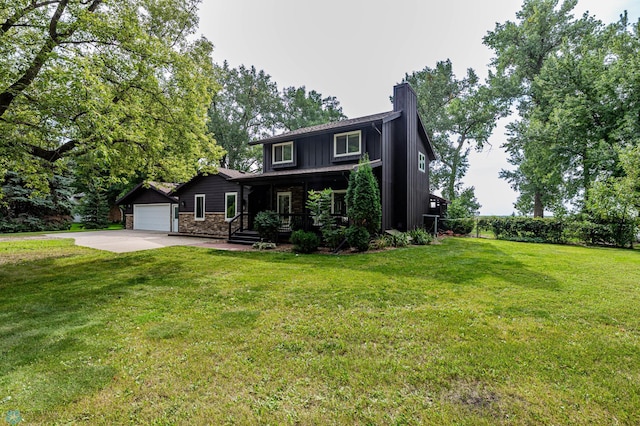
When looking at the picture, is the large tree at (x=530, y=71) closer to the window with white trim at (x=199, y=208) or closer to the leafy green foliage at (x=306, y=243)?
the leafy green foliage at (x=306, y=243)

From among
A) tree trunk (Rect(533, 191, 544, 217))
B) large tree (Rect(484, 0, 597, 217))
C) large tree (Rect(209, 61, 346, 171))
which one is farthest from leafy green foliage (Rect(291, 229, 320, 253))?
tree trunk (Rect(533, 191, 544, 217))

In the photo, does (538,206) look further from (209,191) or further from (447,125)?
(209,191)

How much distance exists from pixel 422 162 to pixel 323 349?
14745 mm

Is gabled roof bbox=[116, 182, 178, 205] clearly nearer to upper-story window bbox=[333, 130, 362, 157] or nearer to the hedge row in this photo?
upper-story window bbox=[333, 130, 362, 157]

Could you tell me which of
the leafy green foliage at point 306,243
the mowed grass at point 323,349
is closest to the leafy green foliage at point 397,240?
the leafy green foliage at point 306,243

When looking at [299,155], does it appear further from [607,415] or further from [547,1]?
[547,1]

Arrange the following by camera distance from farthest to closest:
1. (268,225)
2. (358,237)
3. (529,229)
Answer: (529,229)
(268,225)
(358,237)

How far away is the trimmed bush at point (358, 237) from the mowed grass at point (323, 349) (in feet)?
12.6

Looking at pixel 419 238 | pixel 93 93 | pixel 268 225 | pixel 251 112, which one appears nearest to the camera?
pixel 93 93

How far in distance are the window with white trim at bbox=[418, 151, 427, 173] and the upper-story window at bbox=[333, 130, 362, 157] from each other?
4.25 metres

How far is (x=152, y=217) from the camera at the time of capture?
21.8 meters

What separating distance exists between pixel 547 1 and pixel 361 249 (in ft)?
82.1

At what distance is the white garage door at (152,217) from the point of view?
821 inches

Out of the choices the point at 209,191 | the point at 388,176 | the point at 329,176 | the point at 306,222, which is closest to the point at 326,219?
the point at 306,222
